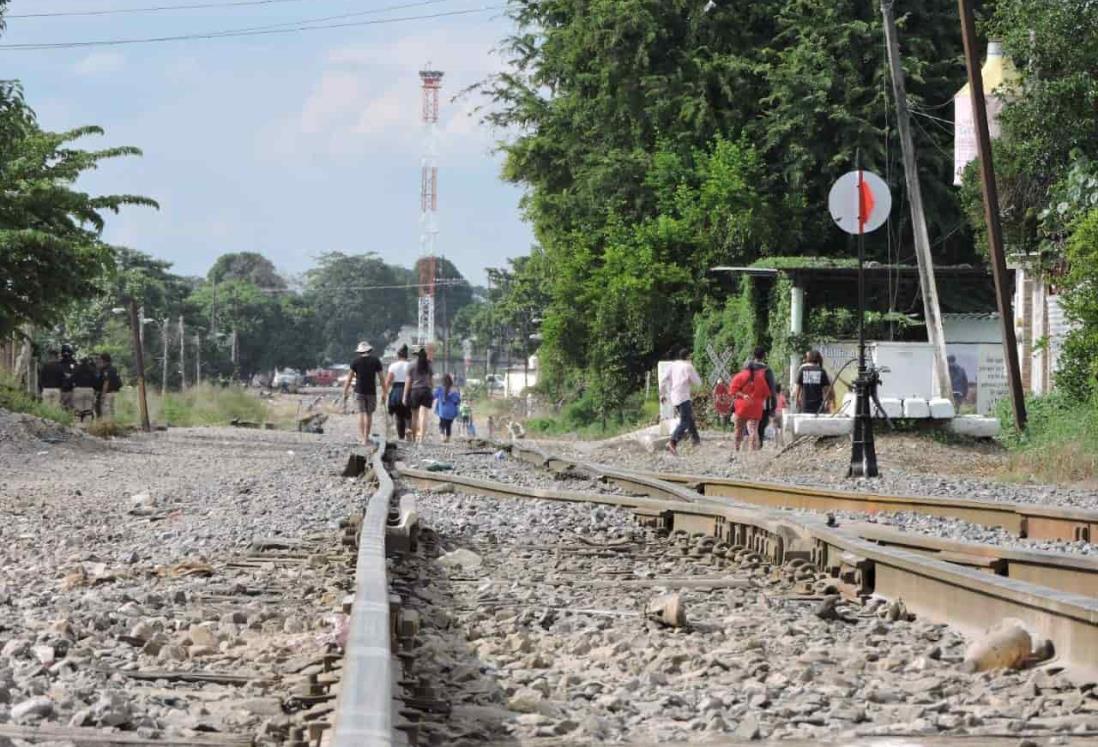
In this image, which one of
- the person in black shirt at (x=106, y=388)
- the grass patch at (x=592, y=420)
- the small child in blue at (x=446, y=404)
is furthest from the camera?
the grass patch at (x=592, y=420)

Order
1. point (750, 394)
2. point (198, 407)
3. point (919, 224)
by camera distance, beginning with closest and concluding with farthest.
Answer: point (750, 394)
point (919, 224)
point (198, 407)

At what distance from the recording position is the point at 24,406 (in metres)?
27.6

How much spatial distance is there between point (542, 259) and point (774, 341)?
537 inches

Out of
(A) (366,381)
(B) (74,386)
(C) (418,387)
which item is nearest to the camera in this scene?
(A) (366,381)

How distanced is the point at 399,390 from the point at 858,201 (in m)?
9.03

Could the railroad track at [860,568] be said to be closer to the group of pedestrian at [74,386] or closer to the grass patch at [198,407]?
the group of pedestrian at [74,386]

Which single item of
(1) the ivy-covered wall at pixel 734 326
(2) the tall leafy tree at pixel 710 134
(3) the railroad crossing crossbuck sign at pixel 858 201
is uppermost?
(2) the tall leafy tree at pixel 710 134

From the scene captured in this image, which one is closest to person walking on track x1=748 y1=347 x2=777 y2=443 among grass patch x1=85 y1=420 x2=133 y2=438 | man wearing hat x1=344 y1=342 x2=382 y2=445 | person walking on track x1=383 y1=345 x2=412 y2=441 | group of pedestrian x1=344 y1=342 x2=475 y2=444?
group of pedestrian x1=344 y1=342 x2=475 y2=444

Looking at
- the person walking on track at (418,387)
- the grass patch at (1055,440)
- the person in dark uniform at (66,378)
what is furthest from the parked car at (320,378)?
the grass patch at (1055,440)

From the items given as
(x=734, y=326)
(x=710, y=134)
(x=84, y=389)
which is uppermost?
(x=710, y=134)

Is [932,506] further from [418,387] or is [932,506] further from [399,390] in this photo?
→ [399,390]

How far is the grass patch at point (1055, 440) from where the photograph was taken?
56.8 feet

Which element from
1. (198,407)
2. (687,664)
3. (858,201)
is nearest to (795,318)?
(198,407)

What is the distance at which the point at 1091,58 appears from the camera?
87.1 ft
